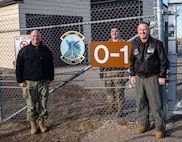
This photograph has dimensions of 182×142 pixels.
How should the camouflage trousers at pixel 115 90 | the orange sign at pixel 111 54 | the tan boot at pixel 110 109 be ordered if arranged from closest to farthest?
the orange sign at pixel 111 54 → the camouflage trousers at pixel 115 90 → the tan boot at pixel 110 109

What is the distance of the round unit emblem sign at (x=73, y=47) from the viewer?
221 inches

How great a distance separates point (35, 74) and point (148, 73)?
6.65 ft

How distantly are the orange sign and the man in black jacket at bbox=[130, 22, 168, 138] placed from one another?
44 cm

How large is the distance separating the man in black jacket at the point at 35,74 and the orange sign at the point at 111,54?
0.87 metres

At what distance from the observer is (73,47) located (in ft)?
18.6

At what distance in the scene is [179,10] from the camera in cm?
507

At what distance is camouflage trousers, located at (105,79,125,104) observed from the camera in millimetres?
5816

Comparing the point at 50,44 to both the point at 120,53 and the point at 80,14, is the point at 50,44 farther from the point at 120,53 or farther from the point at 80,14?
the point at 120,53

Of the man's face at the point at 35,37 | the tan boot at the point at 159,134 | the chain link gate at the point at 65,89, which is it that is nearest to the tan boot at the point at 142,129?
the tan boot at the point at 159,134

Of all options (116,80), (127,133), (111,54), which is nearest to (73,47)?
(111,54)

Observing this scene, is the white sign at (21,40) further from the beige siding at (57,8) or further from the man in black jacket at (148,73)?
the beige siding at (57,8)

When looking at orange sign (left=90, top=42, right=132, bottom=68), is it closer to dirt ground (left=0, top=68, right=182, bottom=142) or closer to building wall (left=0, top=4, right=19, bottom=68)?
dirt ground (left=0, top=68, right=182, bottom=142)

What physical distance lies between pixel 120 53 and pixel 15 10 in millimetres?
9757

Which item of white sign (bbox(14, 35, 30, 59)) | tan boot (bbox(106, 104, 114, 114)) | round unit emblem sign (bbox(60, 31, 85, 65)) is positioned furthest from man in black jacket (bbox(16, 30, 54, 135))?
tan boot (bbox(106, 104, 114, 114))
